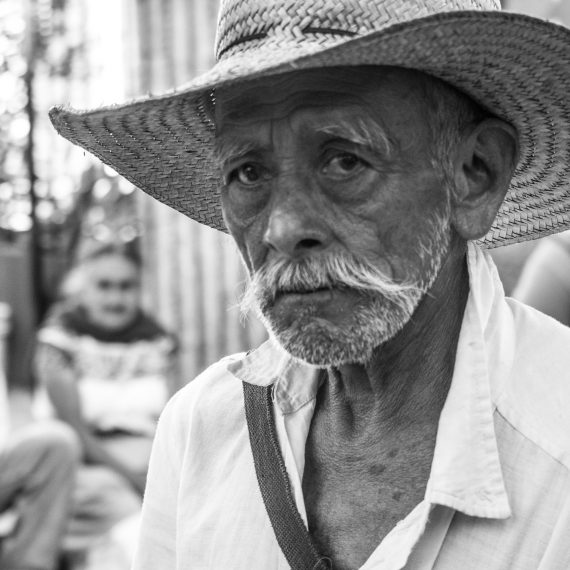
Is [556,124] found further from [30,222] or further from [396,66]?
[30,222]

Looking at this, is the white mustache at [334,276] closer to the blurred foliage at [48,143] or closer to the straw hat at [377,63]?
the straw hat at [377,63]

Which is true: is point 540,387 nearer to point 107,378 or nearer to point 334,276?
point 334,276

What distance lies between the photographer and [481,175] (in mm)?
1924

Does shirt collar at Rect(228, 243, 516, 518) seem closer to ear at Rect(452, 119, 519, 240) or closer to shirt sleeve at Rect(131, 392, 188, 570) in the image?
ear at Rect(452, 119, 519, 240)

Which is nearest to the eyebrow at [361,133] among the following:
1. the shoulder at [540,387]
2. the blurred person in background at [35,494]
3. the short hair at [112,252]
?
the shoulder at [540,387]

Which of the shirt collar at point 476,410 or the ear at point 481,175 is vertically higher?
the ear at point 481,175

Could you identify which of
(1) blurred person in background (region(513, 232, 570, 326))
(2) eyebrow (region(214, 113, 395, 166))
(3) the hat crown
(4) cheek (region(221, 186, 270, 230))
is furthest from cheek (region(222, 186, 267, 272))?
(1) blurred person in background (region(513, 232, 570, 326))

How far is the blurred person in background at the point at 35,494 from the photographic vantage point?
4750 millimetres

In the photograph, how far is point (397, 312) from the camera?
183cm

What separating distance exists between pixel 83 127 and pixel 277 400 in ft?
2.34

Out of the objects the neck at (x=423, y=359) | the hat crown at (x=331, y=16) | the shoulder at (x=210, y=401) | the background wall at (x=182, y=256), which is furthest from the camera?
the background wall at (x=182, y=256)

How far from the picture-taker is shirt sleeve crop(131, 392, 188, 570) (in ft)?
6.91

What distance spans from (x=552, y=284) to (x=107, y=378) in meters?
3.19

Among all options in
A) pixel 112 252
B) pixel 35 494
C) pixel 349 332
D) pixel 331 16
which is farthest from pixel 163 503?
pixel 112 252
